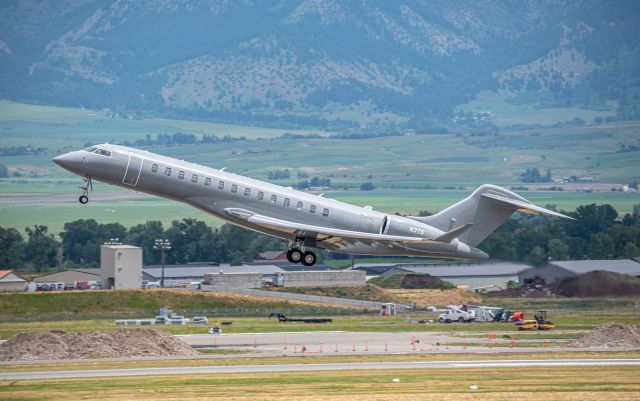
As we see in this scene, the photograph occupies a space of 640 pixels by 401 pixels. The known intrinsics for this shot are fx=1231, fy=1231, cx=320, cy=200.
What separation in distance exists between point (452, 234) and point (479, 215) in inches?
192

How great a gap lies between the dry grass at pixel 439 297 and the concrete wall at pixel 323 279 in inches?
141

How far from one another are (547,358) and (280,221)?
15795mm

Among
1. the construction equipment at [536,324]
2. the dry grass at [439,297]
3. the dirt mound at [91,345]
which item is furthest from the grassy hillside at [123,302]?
the dirt mound at [91,345]

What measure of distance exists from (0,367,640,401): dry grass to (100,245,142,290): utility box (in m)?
61.3

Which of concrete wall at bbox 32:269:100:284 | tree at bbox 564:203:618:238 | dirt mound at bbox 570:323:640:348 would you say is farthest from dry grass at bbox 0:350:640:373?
tree at bbox 564:203:618:238

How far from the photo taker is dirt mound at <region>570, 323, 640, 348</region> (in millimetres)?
69125

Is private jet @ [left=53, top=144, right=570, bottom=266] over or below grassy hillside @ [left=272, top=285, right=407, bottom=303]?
over

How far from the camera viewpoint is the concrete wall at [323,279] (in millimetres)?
112312

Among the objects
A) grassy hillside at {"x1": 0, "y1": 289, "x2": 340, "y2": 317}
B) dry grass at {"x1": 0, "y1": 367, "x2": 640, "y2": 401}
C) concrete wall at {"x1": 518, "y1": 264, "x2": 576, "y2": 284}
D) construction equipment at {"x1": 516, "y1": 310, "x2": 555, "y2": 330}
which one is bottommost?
dry grass at {"x1": 0, "y1": 367, "x2": 640, "y2": 401}

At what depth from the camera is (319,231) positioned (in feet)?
201

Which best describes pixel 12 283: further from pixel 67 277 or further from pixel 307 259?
pixel 307 259

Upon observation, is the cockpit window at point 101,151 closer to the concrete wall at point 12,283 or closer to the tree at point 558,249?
the concrete wall at point 12,283

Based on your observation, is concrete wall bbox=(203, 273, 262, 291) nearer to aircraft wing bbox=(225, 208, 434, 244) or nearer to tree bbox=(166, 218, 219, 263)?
tree bbox=(166, 218, 219, 263)

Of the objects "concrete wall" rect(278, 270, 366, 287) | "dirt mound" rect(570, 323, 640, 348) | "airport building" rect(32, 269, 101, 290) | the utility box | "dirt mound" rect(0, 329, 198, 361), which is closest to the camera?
"dirt mound" rect(0, 329, 198, 361)
